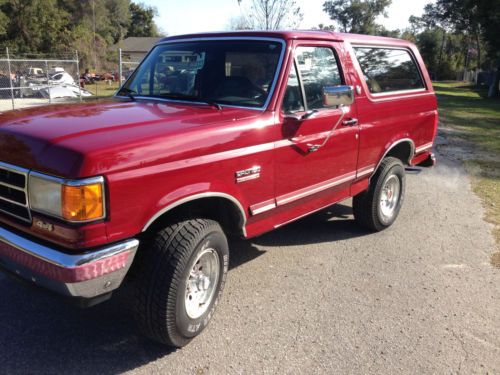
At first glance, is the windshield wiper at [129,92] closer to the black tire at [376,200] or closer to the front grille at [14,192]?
the front grille at [14,192]

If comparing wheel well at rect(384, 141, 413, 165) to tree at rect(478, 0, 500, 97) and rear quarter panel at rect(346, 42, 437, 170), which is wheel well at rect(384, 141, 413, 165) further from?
tree at rect(478, 0, 500, 97)

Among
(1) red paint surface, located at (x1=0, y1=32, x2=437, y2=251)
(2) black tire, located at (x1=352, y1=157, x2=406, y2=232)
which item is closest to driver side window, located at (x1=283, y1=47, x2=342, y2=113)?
(1) red paint surface, located at (x1=0, y1=32, x2=437, y2=251)

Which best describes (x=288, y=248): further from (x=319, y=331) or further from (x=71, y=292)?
(x=71, y=292)

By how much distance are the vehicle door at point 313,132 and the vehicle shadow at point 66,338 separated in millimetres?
Answer: 1524

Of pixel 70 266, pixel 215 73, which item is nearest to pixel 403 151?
pixel 215 73

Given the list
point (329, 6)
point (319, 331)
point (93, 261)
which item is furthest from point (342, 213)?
point (329, 6)

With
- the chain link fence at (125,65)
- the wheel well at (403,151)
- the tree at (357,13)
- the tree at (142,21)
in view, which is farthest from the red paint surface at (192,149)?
the tree at (142,21)

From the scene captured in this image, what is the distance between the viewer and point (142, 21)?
90625 mm

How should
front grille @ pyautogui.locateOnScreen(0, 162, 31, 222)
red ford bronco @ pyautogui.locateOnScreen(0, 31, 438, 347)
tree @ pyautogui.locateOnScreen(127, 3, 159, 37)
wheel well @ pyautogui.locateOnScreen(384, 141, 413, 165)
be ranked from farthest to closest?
tree @ pyautogui.locateOnScreen(127, 3, 159, 37)
wheel well @ pyautogui.locateOnScreen(384, 141, 413, 165)
front grille @ pyautogui.locateOnScreen(0, 162, 31, 222)
red ford bronco @ pyautogui.locateOnScreen(0, 31, 438, 347)

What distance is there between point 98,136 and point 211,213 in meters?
1.09

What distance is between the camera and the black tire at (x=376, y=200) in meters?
5.20

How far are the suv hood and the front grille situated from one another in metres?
0.06

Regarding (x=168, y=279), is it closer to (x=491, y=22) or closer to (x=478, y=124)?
(x=478, y=124)

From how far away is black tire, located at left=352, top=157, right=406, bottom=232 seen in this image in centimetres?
520
